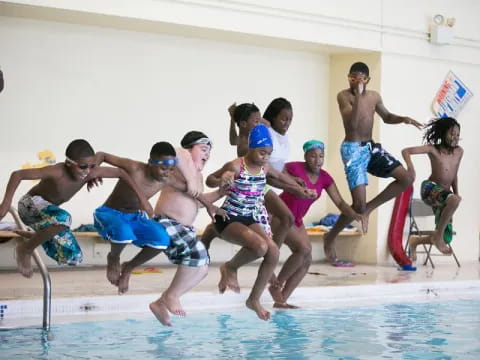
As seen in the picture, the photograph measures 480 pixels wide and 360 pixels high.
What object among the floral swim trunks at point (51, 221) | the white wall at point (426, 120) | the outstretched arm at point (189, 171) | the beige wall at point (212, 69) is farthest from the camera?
the white wall at point (426, 120)

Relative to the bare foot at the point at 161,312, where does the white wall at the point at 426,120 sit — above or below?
above

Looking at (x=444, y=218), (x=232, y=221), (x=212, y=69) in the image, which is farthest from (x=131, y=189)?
(x=212, y=69)

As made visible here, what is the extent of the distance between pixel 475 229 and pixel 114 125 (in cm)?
772

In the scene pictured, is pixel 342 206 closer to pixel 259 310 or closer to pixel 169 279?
pixel 259 310

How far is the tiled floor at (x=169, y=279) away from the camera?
10875mm

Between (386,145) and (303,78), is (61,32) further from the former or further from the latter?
(386,145)

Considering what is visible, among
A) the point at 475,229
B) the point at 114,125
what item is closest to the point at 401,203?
the point at 475,229

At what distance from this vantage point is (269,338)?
9.16 metres

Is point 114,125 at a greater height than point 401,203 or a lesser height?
greater

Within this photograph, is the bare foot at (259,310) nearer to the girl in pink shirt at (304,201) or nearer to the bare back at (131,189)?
the girl in pink shirt at (304,201)

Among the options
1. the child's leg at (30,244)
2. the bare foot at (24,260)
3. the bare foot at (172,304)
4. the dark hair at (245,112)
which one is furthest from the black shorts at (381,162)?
the bare foot at (24,260)

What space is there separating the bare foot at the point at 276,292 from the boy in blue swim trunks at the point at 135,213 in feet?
7.90

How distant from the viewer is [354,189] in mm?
10844

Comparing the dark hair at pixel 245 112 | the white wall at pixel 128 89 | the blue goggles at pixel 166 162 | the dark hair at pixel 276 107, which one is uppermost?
the white wall at pixel 128 89
